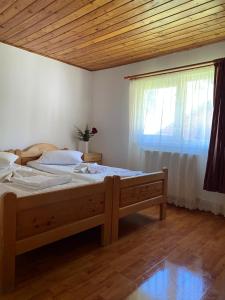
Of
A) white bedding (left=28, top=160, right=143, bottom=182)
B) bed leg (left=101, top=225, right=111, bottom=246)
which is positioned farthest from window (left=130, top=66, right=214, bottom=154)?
bed leg (left=101, top=225, right=111, bottom=246)

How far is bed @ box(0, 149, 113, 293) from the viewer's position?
5.06 ft

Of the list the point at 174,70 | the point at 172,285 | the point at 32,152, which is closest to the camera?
the point at 172,285

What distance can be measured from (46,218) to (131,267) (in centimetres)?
80

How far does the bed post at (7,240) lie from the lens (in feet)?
4.94

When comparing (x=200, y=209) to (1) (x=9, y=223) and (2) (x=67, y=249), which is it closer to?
(2) (x=67, y=249)

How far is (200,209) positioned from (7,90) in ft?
11.0

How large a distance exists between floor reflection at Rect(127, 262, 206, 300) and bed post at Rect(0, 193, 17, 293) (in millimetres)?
814

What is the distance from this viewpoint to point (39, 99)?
12.8ft

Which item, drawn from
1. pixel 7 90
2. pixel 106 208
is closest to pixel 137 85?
pixel 7 90

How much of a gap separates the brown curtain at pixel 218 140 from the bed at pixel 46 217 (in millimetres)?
1605

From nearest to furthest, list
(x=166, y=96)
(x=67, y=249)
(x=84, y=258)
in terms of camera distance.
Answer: (x=84, y=258) → (x=67, y=249) → (x=166, y=96)

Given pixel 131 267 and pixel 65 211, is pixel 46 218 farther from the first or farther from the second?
pixel 131 267

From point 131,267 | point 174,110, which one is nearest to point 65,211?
point 131,267

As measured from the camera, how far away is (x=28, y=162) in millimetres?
3627
